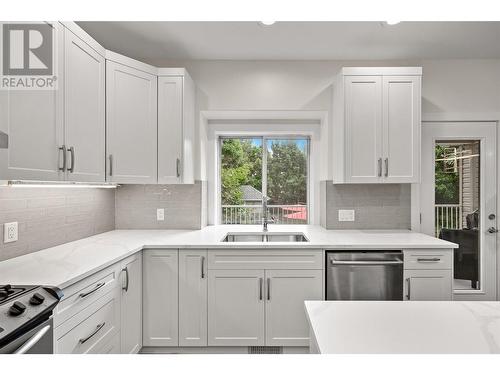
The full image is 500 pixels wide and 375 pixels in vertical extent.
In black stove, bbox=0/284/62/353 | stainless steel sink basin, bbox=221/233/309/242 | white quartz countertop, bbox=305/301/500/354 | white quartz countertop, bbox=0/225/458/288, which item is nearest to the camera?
white quartz countertop, bbox=305/301/500/354

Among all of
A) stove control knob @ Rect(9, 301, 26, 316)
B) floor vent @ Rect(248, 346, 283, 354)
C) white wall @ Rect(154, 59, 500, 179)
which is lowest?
floor vent @ Rect(248, 346, 283, 354)

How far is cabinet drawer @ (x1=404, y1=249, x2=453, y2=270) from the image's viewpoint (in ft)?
7.34

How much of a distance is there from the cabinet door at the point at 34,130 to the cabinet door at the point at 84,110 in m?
0.07

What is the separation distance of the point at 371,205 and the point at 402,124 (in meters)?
0.78

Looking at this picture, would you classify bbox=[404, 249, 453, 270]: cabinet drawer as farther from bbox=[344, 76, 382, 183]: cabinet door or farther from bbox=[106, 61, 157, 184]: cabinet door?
bbox=[106, 61, 157, 184]: cabinet door

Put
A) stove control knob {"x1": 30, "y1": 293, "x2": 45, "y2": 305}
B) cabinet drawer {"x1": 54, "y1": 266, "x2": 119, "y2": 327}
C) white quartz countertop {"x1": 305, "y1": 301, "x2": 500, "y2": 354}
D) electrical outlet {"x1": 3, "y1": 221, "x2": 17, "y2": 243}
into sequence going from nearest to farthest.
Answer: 1. white quartz countertop {"x1": 305, "y1": 301, "x2": 500, "y2": 354}
2. stove control knob {"x1": 30, "y1": 293, "x2": 45, "y2": 305}
3. cabinet drawer {"x1": 54, "y1": 266, "x2": 119, "y2": 327}
4. electrical outlet {"x1": 3, "y1": 221, "x2": 17, "y2": 243}

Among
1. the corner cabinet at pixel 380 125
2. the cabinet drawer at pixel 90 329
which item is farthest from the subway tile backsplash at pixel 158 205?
the corner cabinet at pixel 380 125

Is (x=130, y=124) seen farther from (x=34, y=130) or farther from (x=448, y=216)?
(x=448, y=216)

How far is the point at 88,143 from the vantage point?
2006 mm

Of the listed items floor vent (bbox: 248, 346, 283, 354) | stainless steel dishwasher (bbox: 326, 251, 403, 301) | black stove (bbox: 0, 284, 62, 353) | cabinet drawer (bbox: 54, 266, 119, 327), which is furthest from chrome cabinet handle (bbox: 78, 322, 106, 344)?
stainless steel dishwasher (bbox: 326, 251, 403, 301)

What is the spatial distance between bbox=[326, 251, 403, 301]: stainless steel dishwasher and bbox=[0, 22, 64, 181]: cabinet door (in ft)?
6.13

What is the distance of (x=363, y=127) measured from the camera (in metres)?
2.58

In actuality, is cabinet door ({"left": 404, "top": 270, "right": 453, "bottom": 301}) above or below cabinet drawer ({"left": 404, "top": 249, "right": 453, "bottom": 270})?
below

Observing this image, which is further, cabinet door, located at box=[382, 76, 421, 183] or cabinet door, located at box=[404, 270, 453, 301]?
cabinet door, located at box=[382, 76, 421, 183]
